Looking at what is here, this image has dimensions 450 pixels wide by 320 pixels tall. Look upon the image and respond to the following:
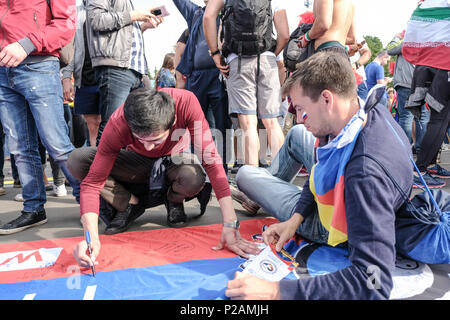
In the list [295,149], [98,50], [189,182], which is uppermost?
[98,50]

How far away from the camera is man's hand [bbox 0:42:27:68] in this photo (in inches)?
73.5

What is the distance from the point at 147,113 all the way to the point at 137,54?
1.38 meters

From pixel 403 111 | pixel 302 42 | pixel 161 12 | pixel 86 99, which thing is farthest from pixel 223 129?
pixel 403 111

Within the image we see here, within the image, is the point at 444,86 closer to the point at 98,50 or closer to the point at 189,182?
the point at 189,182

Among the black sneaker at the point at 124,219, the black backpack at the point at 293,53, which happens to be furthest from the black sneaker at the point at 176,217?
the black backpack at the point at 293,53

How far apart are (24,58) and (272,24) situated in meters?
1.77

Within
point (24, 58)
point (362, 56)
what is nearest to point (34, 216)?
point (24, 58)

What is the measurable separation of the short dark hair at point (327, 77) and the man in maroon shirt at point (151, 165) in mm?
704

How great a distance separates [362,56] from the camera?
4.34 metres

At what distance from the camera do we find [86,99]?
295 centimetres

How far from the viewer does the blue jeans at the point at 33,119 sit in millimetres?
2029

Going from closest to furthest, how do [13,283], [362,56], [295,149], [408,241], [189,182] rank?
[408,241] → [13,283] → [295,149] → [189,182] → [362,56]

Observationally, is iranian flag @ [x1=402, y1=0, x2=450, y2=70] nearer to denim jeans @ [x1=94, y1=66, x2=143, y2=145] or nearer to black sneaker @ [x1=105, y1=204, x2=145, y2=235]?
denim jeans @ [x1=94, y1=66, x2=143, y2=145]

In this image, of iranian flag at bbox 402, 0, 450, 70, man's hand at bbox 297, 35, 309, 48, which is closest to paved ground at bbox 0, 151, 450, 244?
iranian flag at bbox 402, 0, 450, 70
